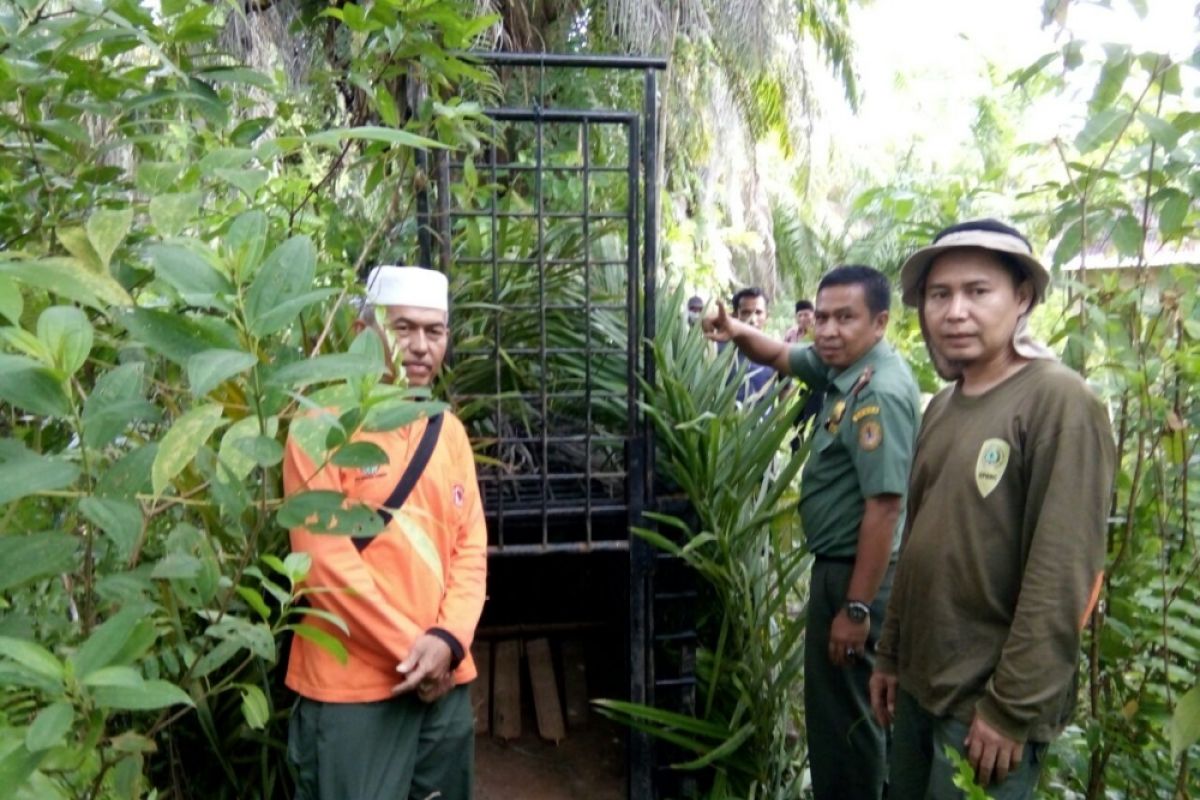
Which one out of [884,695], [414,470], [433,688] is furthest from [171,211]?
[884,695]

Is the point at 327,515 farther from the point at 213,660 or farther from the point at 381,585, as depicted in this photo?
the point at 381,585

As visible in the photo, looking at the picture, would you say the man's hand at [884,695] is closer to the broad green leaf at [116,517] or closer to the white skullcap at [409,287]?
the white skullcap at [409,287]

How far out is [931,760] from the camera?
2.21 m

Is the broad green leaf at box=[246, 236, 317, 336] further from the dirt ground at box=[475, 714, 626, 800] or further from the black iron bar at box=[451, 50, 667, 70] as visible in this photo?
the dirt ground at box=[475, 714, 626, 800]

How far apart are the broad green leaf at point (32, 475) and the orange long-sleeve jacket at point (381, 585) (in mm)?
1248

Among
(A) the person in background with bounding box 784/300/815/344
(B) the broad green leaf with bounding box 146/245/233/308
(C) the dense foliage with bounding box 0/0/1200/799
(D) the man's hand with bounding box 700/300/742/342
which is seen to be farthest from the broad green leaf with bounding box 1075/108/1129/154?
(A) the person in background with bounding box 784/300/815/344

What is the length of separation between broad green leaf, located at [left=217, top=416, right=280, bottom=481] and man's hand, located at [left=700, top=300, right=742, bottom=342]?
2719mm

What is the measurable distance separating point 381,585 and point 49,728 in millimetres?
1452

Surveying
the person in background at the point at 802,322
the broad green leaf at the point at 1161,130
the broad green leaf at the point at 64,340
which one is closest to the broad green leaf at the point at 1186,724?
the broad green leaf at the point at 1161,130

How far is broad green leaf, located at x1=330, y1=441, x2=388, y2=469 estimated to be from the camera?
3.08ft

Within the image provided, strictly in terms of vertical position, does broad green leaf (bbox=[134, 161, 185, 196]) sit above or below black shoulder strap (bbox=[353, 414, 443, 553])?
above

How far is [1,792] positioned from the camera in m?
0.78

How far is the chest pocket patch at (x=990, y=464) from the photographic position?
200 centimetres

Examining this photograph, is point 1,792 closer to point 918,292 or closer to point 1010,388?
point 1010,388
